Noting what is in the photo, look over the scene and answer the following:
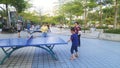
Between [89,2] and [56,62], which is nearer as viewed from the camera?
[56,62]

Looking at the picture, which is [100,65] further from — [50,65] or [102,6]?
[102,6]

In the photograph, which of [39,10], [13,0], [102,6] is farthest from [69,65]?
[39,10]

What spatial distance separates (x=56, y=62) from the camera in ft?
26.9

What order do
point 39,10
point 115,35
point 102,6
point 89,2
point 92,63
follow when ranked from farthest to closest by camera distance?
point 39,10
point 102,6
point 89,2
point 115,35
point 92,63

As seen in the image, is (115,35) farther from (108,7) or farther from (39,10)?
(39,10)

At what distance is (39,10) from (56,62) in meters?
61.4

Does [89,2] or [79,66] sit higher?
[89,2]

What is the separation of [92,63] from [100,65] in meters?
0.42

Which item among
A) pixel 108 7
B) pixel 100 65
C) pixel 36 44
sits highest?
pixel 108 7

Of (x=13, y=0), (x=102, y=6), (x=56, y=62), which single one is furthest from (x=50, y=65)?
(x=102, y=6)

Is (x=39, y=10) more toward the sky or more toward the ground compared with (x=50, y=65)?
more toward the sky

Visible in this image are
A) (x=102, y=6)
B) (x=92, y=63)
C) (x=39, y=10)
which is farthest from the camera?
(x=39, y=10)

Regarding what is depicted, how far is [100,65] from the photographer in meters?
7.75

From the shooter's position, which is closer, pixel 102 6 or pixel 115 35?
pixel 115 35
